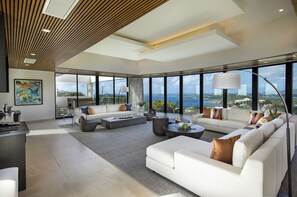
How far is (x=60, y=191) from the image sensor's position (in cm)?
238

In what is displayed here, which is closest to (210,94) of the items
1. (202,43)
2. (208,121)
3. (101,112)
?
(208,121)

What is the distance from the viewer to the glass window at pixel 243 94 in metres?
6.63

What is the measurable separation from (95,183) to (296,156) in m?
4.22

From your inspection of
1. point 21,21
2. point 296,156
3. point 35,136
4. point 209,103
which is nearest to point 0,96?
point 35,136

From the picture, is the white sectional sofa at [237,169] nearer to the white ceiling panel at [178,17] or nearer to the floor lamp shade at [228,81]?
the floor lamp shade at [228,81]

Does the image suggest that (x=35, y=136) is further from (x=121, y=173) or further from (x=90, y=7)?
(x=90, y=7)

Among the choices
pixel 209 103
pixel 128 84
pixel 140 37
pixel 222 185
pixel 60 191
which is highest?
pixel 140 37

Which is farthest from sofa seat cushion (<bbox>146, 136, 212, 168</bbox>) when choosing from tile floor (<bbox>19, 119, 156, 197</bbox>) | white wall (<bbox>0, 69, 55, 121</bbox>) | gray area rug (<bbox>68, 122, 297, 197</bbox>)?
white wall (<bbox>0, 69, 55, 121</bbox>)

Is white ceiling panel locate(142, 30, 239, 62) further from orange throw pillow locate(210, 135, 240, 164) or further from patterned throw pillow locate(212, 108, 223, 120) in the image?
orange throw pillow locate(210, 135, 240, 164)

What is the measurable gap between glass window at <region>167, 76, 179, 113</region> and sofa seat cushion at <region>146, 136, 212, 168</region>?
6726mm

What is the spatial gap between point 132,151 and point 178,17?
3.60 metres

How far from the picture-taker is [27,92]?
294 inches

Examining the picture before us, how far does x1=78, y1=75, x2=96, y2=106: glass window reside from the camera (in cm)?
912

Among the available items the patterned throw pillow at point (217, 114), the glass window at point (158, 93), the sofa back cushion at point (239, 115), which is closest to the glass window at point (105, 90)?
the glass window at point (158, 93)
